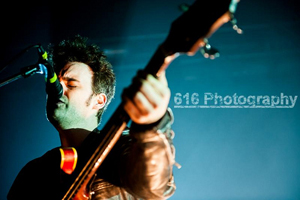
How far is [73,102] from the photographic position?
129cm

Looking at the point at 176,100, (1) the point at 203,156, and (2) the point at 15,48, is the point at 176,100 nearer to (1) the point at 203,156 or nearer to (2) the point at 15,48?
(1) the point at 203,156

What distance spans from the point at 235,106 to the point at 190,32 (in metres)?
1.80

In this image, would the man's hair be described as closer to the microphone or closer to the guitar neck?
the microphone

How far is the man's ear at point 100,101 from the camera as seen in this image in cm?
137

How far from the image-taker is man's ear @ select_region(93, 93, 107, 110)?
1370 mm

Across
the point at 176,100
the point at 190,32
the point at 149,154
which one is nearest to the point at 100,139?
the point at 149,154

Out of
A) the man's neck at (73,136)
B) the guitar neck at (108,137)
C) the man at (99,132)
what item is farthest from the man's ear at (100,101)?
the guitar neck at (108,137)

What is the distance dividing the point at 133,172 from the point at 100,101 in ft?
2.59

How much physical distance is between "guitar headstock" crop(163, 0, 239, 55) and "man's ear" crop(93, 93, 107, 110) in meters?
0.88

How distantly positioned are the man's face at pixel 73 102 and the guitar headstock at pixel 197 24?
853 mm

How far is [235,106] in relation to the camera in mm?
2182

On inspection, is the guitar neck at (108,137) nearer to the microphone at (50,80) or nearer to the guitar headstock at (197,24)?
the guitar headstock at (197,24)

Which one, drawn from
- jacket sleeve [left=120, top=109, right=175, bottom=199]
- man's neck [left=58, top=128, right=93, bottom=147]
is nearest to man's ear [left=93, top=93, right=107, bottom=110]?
man's neck [left=58, top=128, right=93, bottom=147]

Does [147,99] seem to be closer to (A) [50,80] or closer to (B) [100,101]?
(A) [50,80]
